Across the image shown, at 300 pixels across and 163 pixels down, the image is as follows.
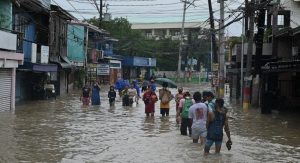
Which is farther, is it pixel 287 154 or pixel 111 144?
pixel 111 144

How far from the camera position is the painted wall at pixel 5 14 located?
26.6 meters

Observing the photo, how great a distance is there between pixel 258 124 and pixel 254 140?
5.63 m

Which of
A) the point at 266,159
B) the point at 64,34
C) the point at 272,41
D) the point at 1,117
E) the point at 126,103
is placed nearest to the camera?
the point at 266,159

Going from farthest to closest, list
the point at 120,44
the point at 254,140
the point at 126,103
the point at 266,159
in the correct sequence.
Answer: the point at 120,44, the point at 126,103, the point at 254,140, the point at 266,159

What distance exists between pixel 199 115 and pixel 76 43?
39.8 meters

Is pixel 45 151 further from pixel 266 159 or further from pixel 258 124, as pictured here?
pixel 258 124

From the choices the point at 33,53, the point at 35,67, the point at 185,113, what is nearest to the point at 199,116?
the point at 185,113

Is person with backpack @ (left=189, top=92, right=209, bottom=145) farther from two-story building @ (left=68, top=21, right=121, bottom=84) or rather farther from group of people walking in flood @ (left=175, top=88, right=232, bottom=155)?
two-story building @ (left=68, top=21, right=121, bottom=84)

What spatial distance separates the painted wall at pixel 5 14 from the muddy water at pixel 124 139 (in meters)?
4.61

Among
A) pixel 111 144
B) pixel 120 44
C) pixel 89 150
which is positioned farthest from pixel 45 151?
pixel 120 44

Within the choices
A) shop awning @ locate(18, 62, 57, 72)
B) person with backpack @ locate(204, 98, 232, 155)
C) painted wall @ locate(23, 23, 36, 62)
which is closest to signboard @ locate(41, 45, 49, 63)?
shop awning @ locate(18, 62, 57, 72)

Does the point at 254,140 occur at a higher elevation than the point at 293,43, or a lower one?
lower

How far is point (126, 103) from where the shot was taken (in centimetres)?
3089

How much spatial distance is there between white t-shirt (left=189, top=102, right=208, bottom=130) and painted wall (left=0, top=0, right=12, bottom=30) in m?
15.5
